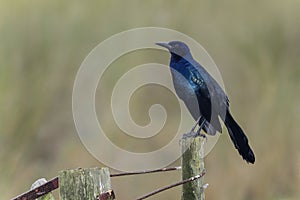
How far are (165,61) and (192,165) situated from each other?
10.0ft

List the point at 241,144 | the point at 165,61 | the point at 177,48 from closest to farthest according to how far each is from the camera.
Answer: the point at 241,144 → the point at 177,48 → the point at 165,61

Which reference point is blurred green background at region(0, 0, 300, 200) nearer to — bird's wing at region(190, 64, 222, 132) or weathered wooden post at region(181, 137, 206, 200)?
bird's wing at region(190, 64, 222, 132)

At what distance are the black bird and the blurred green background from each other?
69.3 inches

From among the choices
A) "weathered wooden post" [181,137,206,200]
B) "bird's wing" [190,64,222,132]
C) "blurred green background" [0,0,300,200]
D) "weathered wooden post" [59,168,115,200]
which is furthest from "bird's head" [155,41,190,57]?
"blurred green background" [0,0,300,200]

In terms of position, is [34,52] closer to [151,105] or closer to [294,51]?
[151,105]

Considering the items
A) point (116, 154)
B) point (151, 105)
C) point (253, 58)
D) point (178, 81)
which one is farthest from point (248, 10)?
point (178, 81)

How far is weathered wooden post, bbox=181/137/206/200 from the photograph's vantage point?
102 inches

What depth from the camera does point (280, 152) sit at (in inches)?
220

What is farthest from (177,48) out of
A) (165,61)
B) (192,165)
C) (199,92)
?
(165,61)

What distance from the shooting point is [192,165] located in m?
2.60

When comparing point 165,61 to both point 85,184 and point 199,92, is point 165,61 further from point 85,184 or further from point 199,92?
point 85,184

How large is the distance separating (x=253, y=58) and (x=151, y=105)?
0.85 m

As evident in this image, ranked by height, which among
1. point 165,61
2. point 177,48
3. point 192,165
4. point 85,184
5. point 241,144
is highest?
point 165,61

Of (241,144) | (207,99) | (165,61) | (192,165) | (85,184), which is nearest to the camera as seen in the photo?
(85,184)
